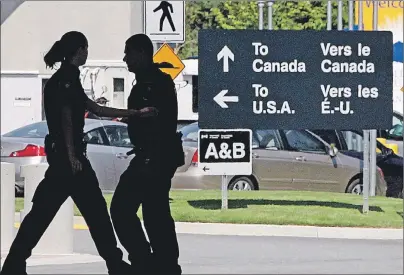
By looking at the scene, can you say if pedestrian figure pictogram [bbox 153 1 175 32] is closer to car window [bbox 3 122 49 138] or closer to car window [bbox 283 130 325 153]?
car window [bbox 3 122 49 138]

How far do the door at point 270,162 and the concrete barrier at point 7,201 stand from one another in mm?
6626

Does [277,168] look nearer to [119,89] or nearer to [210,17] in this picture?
[119,89]

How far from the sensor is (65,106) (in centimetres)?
589

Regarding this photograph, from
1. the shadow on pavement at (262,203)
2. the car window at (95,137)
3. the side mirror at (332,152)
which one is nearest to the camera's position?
the car window at (95,137)

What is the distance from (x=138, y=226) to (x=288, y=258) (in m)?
4.95

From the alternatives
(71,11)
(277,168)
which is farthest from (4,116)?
(71,11)

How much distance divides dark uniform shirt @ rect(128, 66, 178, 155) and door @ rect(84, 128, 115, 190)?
2.67 m

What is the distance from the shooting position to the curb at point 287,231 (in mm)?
12359

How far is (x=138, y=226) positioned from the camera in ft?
20.3

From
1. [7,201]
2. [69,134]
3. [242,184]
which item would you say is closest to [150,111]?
[69,134]

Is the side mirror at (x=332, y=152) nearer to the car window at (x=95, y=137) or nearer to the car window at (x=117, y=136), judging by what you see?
the car window at (x=117, y=136)

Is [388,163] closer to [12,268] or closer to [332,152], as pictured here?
[332,152]

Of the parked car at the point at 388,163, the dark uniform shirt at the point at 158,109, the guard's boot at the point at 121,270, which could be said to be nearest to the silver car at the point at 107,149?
the guard's boot at the point at 121,270

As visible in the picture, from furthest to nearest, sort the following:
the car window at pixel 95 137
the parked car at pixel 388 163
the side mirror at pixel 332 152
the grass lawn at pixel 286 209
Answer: the parked car at pixel 388 163, the side mirror at pixel 332 152, the grass lawn at pixel 286 209, the car window at pixel 95 137
